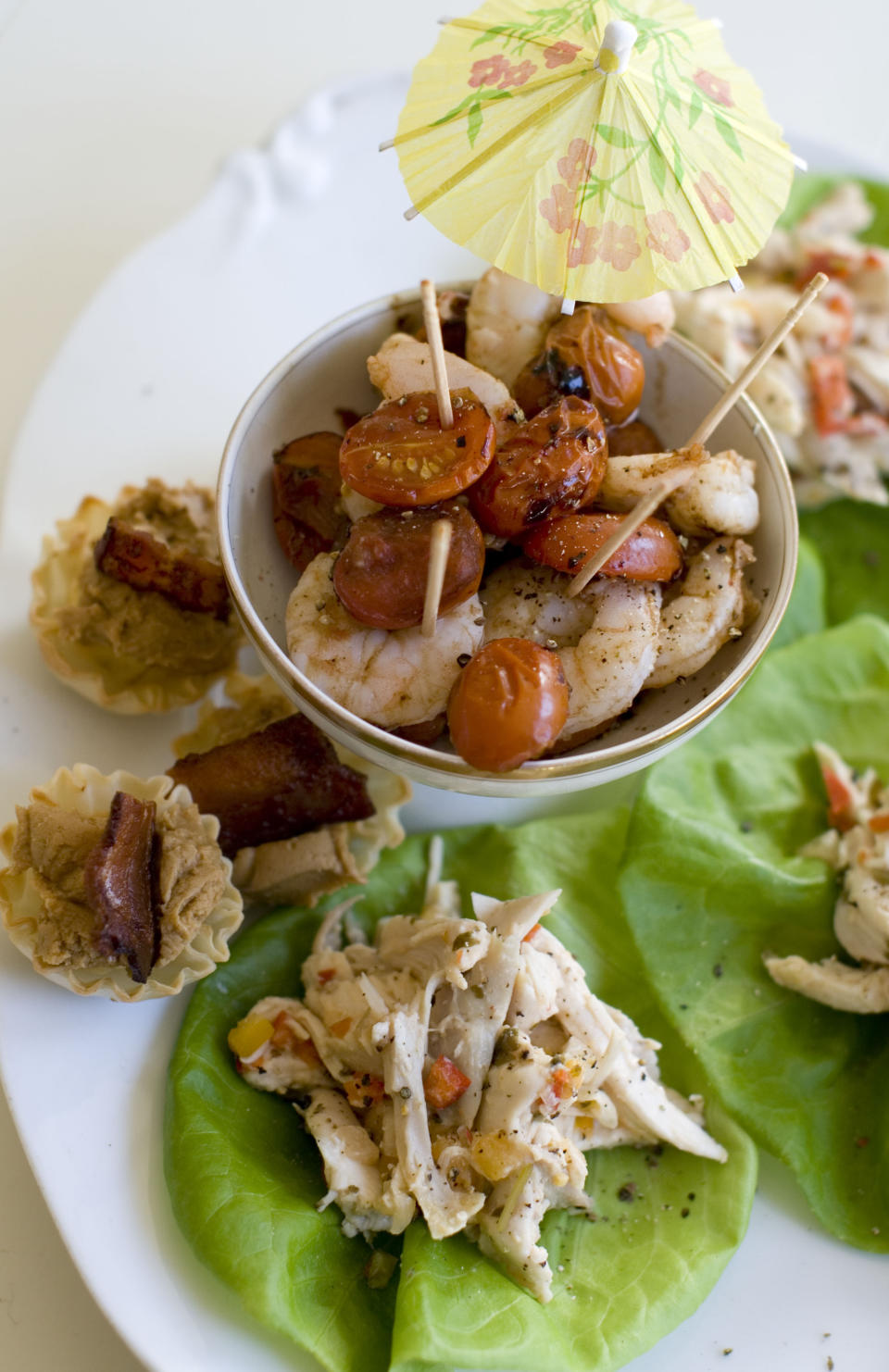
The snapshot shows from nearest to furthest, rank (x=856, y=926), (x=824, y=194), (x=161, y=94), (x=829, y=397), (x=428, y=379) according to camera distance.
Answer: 1. (x=428, y=379)
2. (x=856, y=926)
3. (x=829, y=397)
4. (x=824, y=194)
5. (x=161, y=94)

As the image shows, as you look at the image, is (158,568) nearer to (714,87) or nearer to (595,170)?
(595,170)

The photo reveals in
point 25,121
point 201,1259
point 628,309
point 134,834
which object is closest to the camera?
point 201,1259

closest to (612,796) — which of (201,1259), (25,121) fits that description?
(201,1259)

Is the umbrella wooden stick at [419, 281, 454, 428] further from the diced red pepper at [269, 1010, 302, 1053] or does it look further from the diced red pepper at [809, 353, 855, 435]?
the diced red pepper at [809, 353, 855, 435]

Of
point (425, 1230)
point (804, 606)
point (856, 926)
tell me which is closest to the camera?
point (425, 1230)

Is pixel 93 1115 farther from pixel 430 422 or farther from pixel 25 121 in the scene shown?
pixel 25 121

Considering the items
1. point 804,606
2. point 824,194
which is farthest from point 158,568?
point 824,194
